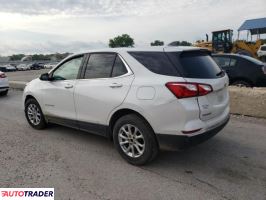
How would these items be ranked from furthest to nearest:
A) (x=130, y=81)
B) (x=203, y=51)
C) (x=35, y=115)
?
(x=35, y=115) → (x=203, y=51) → (x=130, y=81)

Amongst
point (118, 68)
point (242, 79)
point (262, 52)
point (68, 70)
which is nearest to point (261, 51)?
point (262, 52)

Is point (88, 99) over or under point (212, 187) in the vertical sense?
over

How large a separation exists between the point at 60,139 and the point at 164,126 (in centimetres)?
254

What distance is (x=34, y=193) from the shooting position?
3756 mm

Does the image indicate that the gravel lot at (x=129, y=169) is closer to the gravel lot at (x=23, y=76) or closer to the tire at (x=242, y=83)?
the tire at (x=242, y=83)

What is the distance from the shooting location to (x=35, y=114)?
6387mm

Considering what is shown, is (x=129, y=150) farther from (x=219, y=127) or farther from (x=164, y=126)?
(x=219, y=127)

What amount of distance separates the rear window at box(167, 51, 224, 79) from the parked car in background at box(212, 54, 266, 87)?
4.57m

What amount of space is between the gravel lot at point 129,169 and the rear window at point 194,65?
4.30 feet

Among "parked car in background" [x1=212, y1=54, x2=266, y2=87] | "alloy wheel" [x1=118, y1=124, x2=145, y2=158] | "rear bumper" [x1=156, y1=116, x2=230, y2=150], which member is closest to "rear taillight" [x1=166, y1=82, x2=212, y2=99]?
"rear bumper" [x1=156, y1=116, x2=230, y2=150]

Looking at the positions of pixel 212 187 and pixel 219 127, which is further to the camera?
pixel 219 127

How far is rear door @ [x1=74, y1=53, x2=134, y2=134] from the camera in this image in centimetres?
447

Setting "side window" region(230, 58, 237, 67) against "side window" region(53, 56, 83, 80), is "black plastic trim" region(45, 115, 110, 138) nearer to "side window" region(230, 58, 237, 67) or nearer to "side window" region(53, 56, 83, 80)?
"side window" region(53, 56, 83, 80)

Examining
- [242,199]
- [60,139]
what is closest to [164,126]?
[242,199]
